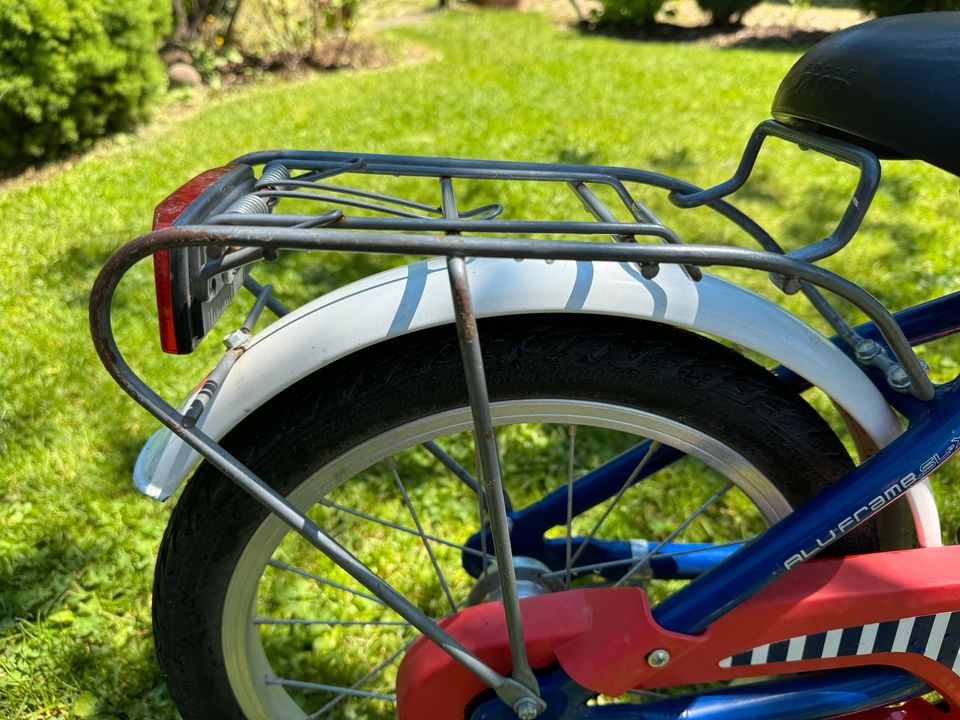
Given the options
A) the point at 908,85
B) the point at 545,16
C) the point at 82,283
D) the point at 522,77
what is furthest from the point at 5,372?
the point at 545,16

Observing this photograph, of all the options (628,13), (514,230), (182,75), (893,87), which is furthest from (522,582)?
(628,13)

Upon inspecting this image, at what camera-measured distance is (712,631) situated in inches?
40.0

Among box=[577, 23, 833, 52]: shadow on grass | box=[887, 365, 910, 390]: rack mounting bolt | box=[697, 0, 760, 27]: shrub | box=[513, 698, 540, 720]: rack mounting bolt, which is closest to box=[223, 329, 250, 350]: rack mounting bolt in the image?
box=[513, 698, 540, 720]: rack mounting bolt

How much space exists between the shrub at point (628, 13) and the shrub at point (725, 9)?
21.9 inches

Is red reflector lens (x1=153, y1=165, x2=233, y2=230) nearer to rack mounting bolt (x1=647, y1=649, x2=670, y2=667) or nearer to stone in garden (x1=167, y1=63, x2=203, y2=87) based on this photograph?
rack mounting bolt (x1=647, y1=649, x2=670, y2=667)

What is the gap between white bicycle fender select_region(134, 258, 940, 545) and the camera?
2.97 feet

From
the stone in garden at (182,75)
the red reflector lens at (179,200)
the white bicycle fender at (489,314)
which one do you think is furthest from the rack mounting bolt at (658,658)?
the stone in garden at (182,75)

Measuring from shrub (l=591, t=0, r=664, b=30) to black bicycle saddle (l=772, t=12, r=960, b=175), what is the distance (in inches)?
342

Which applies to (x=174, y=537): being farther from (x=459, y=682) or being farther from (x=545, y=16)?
(x=545, y=16)

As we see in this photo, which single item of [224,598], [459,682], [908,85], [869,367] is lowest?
[459,682]

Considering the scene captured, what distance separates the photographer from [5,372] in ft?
8.06

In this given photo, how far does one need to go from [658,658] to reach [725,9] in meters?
9.26

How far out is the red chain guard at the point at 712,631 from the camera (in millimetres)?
997

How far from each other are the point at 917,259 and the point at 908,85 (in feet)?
8.43
